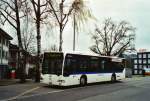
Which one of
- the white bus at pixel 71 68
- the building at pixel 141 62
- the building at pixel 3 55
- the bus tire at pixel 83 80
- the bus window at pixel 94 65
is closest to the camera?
the white bus at pixel 71 68

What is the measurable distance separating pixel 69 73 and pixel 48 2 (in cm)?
1002

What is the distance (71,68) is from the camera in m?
23.8

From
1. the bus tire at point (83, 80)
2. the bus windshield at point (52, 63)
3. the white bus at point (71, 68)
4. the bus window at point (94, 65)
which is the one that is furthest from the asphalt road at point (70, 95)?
the bus window at point (94, 65)

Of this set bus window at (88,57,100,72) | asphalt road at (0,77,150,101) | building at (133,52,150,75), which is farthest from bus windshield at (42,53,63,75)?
building at (133,52,150,75)

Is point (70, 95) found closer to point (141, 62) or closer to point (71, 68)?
point (71, 68)

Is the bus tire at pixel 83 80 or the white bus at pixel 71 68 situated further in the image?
the bus tire at pixel 83 80

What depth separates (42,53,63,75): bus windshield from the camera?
912 inches

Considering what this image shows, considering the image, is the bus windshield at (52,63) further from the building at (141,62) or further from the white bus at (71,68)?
the building at (141,62)

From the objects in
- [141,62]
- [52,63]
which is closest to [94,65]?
[52,63]

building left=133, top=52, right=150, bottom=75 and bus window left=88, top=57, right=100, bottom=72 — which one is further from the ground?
bus window left=88, top=57, right=100, bottom=72

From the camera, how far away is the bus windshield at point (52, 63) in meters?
23.2

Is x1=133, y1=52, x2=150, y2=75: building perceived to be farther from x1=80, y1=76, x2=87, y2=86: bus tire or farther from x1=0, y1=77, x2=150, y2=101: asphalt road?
x1=0, y1=77, x2=150, y2=101: asphalt road

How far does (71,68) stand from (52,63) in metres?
1.48

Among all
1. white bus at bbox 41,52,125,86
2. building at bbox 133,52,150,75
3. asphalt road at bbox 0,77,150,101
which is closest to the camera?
asphalt road at bbox 0,77,150,101
